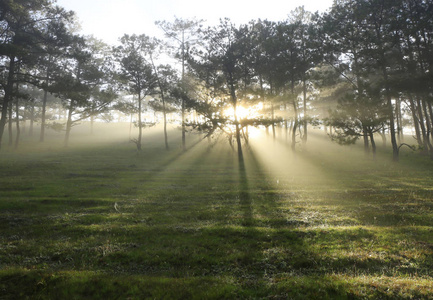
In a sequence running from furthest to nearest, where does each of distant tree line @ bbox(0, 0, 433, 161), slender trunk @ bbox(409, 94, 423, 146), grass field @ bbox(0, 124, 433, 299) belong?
slender trunk @ bbox(409, 94, 423, 146)
distant tree line @ bbox(0, 0, 433, 161)
grass field @ bbox(0, 124, 433, 299)

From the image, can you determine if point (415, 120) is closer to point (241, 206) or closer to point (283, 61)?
point (283, 61)

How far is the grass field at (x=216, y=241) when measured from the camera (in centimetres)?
526

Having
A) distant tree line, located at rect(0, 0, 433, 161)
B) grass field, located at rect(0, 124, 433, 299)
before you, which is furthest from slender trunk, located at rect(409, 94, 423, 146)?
grass field, located at rect(0, 124, 433, 299)

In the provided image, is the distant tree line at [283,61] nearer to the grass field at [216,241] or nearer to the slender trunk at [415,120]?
the slender trunk at [415,120]

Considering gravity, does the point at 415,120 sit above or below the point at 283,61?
below

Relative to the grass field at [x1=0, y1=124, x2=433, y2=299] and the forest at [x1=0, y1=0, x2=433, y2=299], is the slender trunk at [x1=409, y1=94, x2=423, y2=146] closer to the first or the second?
the forest at [x1=0, y1=0, x2=433, y2=299]

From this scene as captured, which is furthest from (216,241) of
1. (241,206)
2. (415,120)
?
(415,120)

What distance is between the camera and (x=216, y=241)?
8.00m

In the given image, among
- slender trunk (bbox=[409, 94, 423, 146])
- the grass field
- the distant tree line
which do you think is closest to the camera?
the grass field

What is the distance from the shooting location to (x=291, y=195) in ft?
47.6

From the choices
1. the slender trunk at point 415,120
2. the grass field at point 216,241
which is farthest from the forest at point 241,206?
the slender trunk at point 415,120

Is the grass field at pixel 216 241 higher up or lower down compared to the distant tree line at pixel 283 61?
lower down

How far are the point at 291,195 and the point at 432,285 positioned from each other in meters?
9.43

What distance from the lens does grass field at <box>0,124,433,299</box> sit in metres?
5.26
